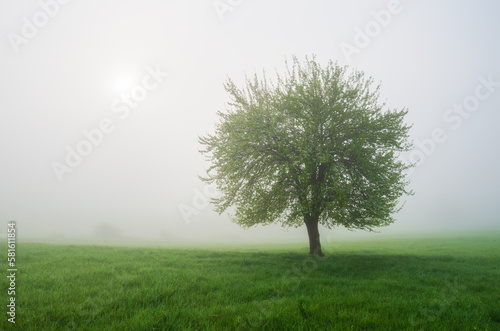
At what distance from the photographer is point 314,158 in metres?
16.4

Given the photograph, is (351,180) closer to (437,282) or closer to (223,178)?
(437,282)

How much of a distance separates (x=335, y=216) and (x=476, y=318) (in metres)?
9.75

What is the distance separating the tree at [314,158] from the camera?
16609mm

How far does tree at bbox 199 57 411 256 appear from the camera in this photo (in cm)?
1661

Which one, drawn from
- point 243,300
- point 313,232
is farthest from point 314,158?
point 243,300

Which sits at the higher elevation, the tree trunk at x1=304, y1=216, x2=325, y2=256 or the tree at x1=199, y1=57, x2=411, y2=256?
the tree at x1=199, y1=57, x2=411, y2=256

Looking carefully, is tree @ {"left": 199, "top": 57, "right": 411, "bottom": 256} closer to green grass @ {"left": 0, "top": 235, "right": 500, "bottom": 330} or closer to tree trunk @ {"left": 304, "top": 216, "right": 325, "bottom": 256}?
tree trunk @ {"left": 304, "top": 216, "right": 325, "bottom": 256}

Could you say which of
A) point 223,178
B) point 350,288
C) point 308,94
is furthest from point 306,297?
point 308,94

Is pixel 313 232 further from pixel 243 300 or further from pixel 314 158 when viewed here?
pixel 243 300

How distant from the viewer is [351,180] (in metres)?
16.9

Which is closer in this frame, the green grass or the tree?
the green grass

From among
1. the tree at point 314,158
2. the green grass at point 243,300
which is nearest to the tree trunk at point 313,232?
the tree at point 314,158

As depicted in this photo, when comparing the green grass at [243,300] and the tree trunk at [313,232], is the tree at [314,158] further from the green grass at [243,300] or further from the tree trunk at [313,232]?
the green grass at [243,300]

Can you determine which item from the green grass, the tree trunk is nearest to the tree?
the tree trunk
